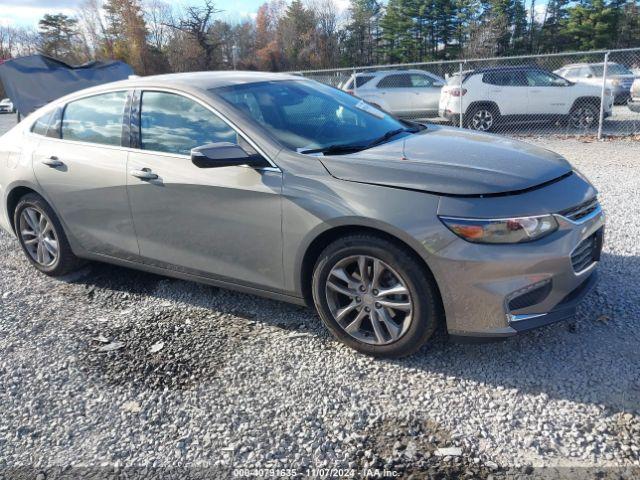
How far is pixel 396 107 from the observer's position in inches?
593

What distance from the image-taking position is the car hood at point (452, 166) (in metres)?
2.82

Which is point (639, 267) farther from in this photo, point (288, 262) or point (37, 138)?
point (37, 138)

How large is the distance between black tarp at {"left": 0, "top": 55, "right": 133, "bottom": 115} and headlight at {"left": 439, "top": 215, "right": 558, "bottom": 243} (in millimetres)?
8940

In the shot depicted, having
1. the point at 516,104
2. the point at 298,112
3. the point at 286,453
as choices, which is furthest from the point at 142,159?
the point at 516,104

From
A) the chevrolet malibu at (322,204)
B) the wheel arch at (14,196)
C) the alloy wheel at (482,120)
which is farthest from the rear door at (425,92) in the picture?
the wheel arch at (14,196)

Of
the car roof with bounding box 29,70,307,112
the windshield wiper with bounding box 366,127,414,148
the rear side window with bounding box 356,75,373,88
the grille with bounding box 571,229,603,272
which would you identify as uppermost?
the rear side window with bounding box 356,75,373,88

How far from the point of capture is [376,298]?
119 inches

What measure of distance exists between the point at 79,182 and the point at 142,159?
712mm

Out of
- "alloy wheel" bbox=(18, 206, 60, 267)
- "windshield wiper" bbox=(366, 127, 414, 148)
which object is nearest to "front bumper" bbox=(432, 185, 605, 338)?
"windshield wiper" bbox=(366, 127, 414, 148)

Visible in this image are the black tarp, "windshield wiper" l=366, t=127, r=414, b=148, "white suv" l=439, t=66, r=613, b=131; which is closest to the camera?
"windshield wiper" l=366, t=127, r=414, b=148

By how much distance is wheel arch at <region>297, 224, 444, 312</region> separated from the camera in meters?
2.85

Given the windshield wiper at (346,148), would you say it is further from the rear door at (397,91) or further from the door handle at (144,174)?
the rear door at (397,91)

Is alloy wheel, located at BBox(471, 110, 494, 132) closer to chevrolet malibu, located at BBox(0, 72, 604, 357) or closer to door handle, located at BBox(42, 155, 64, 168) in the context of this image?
chevrolet malibu, located at BBox(0, 72, 604, 357)

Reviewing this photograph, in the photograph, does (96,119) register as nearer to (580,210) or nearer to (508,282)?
(508,282)
